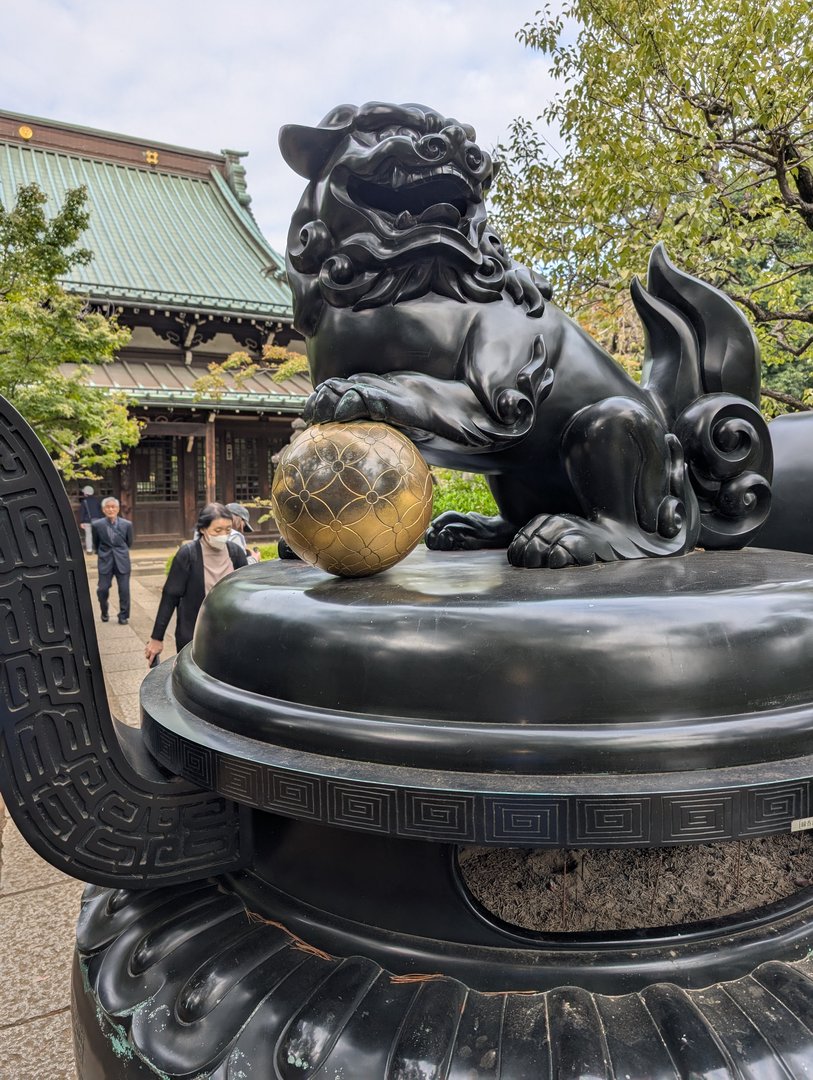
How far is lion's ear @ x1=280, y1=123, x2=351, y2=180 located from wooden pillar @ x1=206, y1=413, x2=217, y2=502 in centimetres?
1325

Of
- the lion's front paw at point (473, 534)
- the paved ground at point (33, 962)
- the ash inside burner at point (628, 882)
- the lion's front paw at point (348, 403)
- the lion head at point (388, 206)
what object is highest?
the lion head at point (388, 206)

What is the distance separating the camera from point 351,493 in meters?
1.43

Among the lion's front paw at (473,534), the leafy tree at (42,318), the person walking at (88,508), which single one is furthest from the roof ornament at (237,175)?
the lion's front paw at (473,534)

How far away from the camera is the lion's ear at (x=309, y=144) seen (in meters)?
1.67

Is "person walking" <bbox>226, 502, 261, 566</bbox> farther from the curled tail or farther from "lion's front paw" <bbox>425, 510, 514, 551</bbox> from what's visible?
the curled tail

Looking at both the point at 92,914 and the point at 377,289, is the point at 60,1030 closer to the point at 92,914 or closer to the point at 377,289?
the point at 92,914

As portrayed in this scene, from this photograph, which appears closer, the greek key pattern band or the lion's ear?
the greek key pattern band

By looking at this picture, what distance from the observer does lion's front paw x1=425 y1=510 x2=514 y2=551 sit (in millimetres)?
2387

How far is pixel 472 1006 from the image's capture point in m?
1.23

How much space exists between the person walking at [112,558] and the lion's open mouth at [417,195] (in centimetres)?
703

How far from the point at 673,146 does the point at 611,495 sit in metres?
5.13

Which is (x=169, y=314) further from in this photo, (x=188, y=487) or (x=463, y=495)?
(x=463, y=495)

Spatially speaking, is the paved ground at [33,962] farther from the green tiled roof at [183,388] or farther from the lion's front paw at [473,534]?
the green tiled roof at [183,388]

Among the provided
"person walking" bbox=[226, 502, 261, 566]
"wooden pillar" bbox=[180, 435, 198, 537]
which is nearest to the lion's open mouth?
"person walking" bbox=[226, 502, 261, 566]
